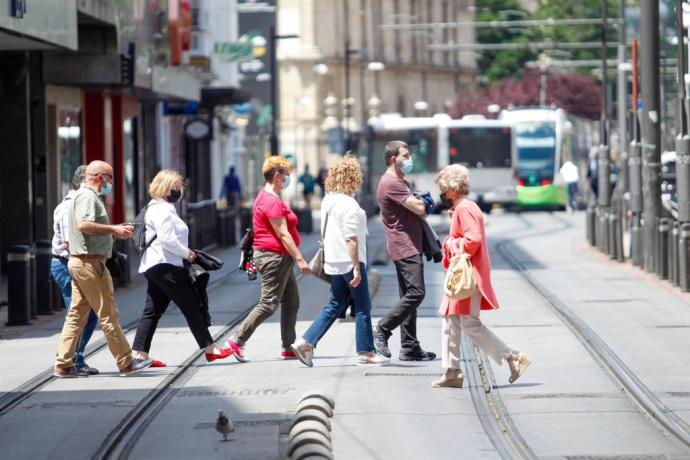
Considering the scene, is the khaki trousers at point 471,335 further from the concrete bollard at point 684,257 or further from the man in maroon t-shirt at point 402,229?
the concrete bollard at point 684,257

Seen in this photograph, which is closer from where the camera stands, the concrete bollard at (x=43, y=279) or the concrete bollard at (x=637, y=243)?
the concrete bollard at (x=43, y=279)

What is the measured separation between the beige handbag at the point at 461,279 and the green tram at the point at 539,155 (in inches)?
1633

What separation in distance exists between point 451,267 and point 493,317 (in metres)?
6.26

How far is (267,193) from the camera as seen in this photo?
48.0ft

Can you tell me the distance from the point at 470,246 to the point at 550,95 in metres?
84.4

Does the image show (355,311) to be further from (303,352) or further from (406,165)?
(406,165)

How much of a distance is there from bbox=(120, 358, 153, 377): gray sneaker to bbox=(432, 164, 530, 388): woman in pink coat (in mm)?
2520

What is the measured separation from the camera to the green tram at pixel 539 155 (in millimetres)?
54750

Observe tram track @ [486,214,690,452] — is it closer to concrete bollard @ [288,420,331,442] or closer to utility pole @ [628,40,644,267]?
concrete bollard @ [288,420,331,442]

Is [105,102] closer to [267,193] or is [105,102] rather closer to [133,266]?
[133,266]

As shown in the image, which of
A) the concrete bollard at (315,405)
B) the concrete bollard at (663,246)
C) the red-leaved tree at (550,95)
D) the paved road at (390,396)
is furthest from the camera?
the red-leaved tree at (550,95)

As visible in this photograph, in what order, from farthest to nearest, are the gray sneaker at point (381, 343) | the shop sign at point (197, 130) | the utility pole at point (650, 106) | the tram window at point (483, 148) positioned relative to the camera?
the tram window at point (483, 148) < the shop sign at point (197, 130) < the utility pole at point (650, 106) < the gray sneaker at point (381, 343)

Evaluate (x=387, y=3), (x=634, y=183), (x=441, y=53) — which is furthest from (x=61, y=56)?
(x=441, y=53)

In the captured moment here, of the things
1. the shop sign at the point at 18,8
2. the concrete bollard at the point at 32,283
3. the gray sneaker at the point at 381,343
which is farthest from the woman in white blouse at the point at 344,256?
the shop sign at the point at 18,8
